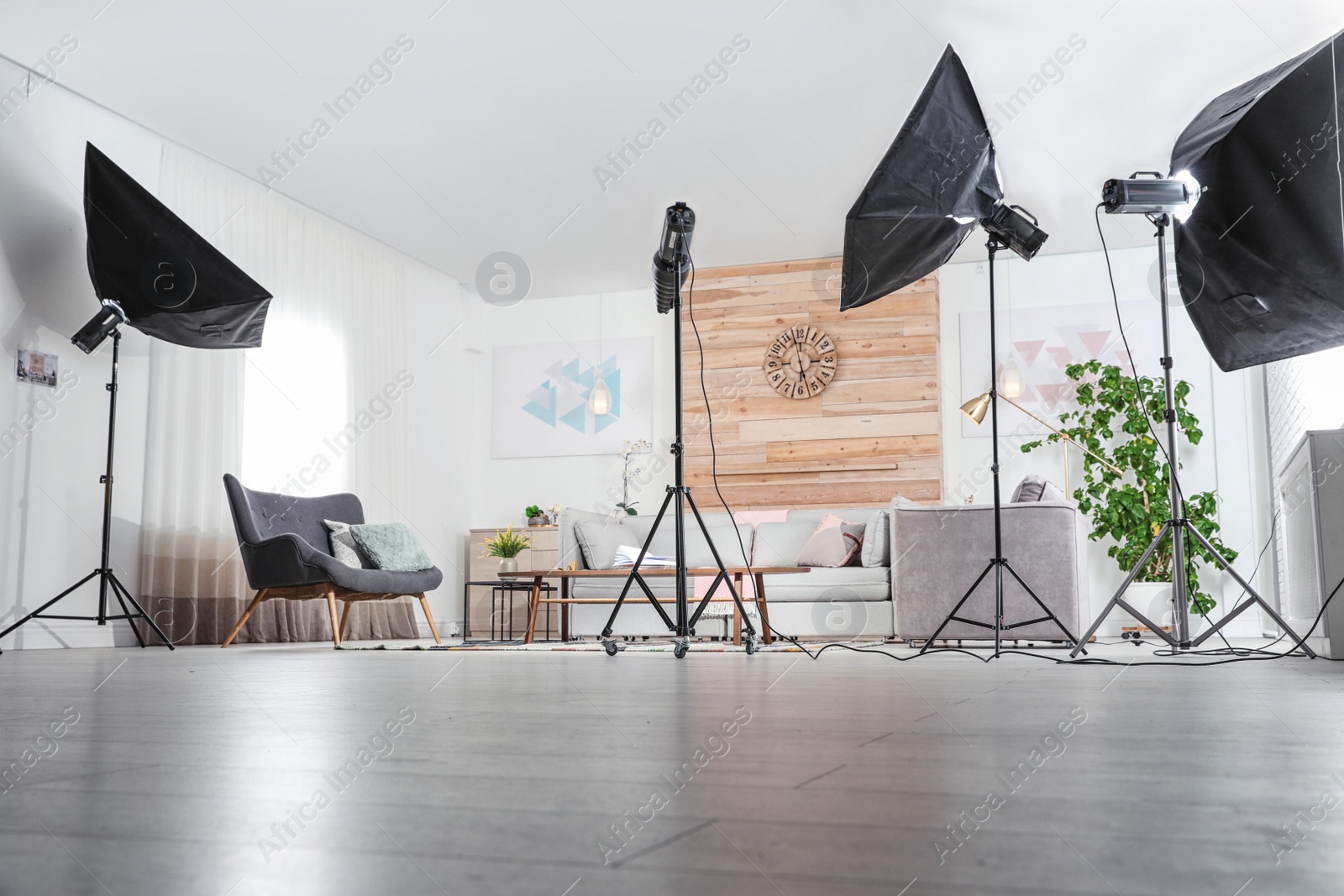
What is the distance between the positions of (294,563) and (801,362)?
414 cm

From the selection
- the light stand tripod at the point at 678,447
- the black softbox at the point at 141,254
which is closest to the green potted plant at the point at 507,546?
the black softbox at the point at 141,254

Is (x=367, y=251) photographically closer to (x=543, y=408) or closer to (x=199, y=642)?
(x=543, y=408)

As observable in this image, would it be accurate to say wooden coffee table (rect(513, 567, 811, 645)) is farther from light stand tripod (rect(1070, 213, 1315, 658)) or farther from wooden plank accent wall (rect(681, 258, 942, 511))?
wooden plank accent wall (rect(681, 258, 942, 511))

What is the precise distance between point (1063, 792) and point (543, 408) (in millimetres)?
7712

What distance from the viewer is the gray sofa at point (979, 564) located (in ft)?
14.4

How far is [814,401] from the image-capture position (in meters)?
7.46

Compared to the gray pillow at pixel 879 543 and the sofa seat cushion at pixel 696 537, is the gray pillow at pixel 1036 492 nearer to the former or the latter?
the gray pillow at pixel 879 543

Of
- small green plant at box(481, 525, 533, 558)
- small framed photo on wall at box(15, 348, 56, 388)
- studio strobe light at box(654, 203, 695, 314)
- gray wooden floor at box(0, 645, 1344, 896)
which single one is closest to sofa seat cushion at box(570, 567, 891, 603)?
small green plant at box(481, 525, 533, 558)

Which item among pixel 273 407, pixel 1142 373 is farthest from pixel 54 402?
pixel 1142 373

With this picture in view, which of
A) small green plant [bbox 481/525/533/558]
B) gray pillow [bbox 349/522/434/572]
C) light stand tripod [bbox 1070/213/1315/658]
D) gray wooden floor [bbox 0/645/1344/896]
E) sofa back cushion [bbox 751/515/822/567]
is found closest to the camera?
gray wooden floor [bbox 0/645/1344/896]

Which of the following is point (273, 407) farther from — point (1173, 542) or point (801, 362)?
point (1173, 542)

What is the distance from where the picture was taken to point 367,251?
23.6ft

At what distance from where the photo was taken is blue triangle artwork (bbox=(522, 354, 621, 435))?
791 centimetres

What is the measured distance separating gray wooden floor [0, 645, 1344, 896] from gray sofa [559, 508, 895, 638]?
4.23 meters
